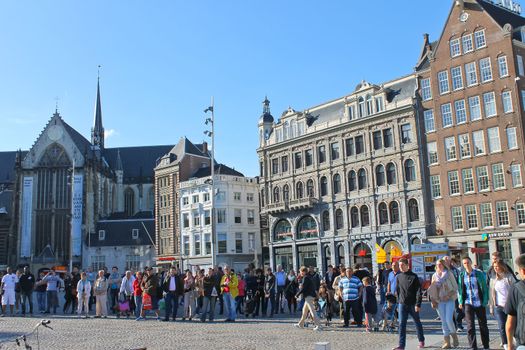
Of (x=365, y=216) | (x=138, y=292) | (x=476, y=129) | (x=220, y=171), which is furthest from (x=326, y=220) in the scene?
(x=138, y=292)

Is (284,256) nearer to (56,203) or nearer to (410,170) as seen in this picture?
(410,170)

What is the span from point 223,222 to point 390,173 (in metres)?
21.5

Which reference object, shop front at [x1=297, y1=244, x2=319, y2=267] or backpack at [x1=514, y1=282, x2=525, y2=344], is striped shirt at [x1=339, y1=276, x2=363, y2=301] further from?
shop front at [x1=297, y1=244, x2=319, y2=267]

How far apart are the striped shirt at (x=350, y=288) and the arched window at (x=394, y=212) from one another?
95.9 ft

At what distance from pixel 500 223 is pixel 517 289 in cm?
3486

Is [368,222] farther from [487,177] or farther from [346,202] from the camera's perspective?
[487,177]

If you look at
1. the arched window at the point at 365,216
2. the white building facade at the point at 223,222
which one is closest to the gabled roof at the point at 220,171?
the white building facade at the point at 223,222

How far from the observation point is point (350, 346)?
39.6 feet

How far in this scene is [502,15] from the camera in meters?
41.9

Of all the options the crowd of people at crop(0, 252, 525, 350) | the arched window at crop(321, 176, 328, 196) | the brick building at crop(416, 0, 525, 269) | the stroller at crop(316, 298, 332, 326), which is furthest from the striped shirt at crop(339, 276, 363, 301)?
the arched window at crop(321, 176, 328, 196)

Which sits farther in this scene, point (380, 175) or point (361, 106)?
point (361, 106)

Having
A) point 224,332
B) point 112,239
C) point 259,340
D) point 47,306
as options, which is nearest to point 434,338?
point 259,340

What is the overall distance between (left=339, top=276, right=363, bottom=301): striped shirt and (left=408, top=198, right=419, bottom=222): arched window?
2855 cm

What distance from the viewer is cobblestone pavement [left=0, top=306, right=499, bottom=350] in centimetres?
1253
